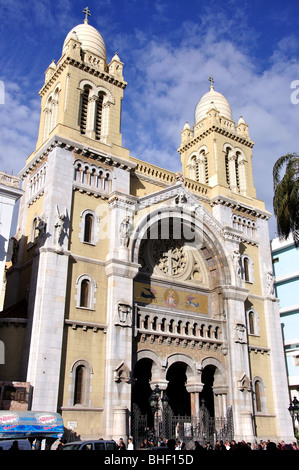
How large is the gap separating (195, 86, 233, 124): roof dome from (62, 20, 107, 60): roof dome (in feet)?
35.9

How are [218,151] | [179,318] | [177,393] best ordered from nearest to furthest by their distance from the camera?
[179,318], [177,393], [218,151]

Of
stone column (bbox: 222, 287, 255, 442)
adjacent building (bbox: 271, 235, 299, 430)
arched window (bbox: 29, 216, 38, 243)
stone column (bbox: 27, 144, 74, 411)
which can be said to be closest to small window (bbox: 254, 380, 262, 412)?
stone column (bbox: 222, 287, 255, 442)

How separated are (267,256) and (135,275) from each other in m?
13.8

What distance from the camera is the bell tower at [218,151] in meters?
37.2

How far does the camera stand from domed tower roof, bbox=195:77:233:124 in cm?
4134

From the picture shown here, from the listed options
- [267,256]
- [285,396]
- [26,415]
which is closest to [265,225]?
[267,256]

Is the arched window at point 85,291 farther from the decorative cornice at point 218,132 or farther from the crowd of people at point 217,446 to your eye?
the decorative cornice at point 218,132

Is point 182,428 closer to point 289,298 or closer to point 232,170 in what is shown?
point 289,298

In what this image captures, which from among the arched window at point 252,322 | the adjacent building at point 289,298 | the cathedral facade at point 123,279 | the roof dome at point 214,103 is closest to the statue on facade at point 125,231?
the cathedral facade at point 123,279

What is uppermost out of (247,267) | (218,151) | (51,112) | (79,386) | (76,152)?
(218,151)

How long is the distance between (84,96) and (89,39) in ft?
17.7

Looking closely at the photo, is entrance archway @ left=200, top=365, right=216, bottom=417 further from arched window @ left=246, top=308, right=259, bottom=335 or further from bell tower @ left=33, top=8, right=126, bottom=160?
→ bell tower @ left=33, top=8, right=126, bottom=160

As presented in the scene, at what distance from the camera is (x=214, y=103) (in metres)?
41.4

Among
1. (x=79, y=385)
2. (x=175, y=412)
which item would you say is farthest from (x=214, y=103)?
(x=79, y=385)
